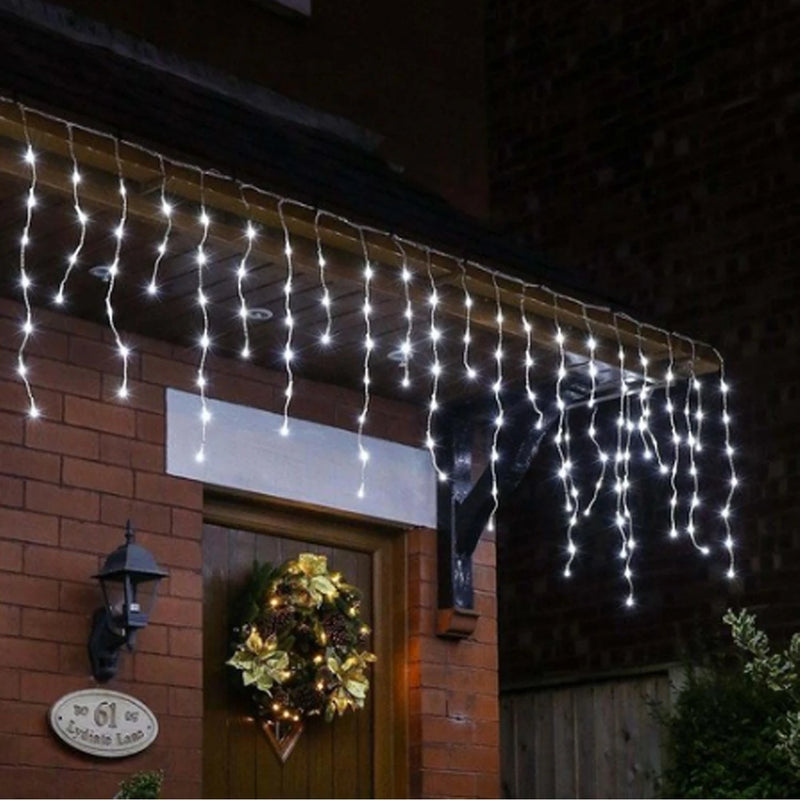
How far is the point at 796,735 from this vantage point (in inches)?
287

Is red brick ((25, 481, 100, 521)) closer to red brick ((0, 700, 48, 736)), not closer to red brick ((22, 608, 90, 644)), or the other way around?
red brick ((22, 608, 90, 644))

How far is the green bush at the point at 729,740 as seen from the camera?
884cm

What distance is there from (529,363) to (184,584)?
5.32 feet

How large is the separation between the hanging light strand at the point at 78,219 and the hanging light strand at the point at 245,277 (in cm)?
53

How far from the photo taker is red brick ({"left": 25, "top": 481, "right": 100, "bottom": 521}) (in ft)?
23.4

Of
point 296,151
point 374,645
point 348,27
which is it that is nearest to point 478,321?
point 296,151

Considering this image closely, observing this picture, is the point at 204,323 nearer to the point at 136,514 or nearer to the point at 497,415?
the point at 136,514

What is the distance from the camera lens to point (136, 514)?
745 centimetres

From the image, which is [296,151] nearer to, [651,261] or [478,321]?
[478,321]

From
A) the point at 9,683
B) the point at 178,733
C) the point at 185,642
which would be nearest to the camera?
the point at 9,683

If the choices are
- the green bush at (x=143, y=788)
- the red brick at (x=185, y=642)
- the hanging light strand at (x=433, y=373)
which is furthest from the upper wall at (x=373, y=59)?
the green bush at (x=143, y=788)

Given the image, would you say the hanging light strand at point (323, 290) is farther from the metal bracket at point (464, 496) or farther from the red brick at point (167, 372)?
the metal bracket at point (464, 496)

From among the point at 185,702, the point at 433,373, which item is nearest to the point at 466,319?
the point at 433,373

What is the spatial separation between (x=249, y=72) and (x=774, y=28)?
2.89 m
